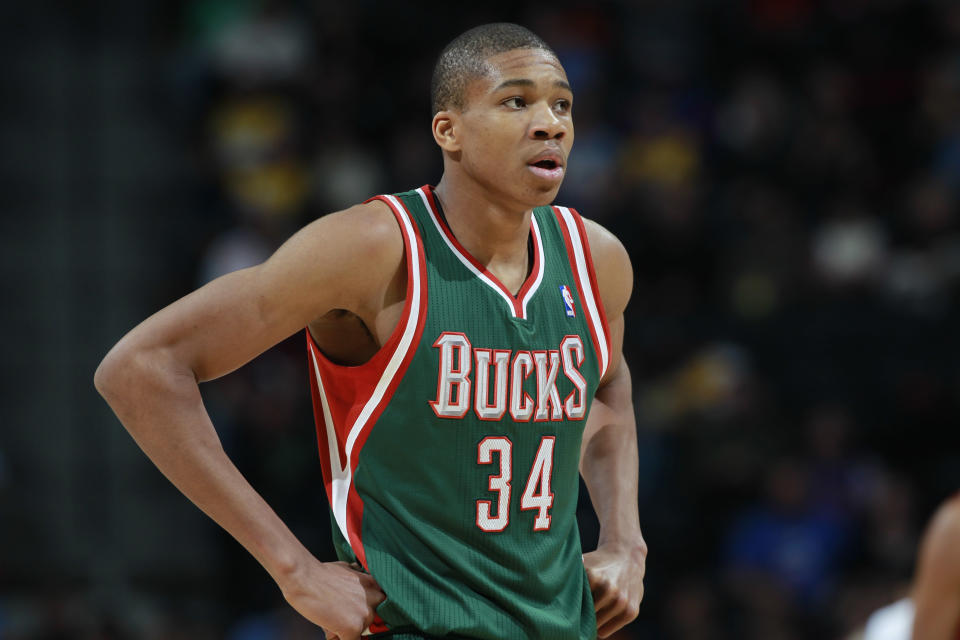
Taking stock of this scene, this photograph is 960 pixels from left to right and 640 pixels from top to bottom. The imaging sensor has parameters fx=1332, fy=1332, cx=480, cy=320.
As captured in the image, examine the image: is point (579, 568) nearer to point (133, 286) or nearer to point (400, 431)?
point (400, 431)

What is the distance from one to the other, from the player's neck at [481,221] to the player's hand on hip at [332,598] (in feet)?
2.94

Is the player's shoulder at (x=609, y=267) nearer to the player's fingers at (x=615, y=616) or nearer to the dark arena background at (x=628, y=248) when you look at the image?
the player's fingers at (x=615, y=616)

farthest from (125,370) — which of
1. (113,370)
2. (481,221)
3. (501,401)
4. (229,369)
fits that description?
(481,221)

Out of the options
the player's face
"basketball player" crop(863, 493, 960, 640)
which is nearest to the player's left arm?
the player's face

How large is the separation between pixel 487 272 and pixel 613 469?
0.77m

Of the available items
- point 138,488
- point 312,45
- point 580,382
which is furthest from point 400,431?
point 312,45

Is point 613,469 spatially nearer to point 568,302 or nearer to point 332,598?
point 568,302

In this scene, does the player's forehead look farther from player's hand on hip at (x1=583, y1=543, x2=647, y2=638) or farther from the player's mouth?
player's hand on hip at (x1=583, y1=543, x2=647, y2=638)

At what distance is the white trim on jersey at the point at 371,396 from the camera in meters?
3.23

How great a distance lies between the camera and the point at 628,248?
9570mm

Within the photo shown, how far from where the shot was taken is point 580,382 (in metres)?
3.46

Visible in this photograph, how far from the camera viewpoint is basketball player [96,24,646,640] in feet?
10.2

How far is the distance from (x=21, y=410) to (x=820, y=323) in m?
6.03

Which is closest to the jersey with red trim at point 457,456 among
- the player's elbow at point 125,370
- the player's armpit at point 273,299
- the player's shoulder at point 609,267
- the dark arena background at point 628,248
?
the player's armpit at point 273,299
